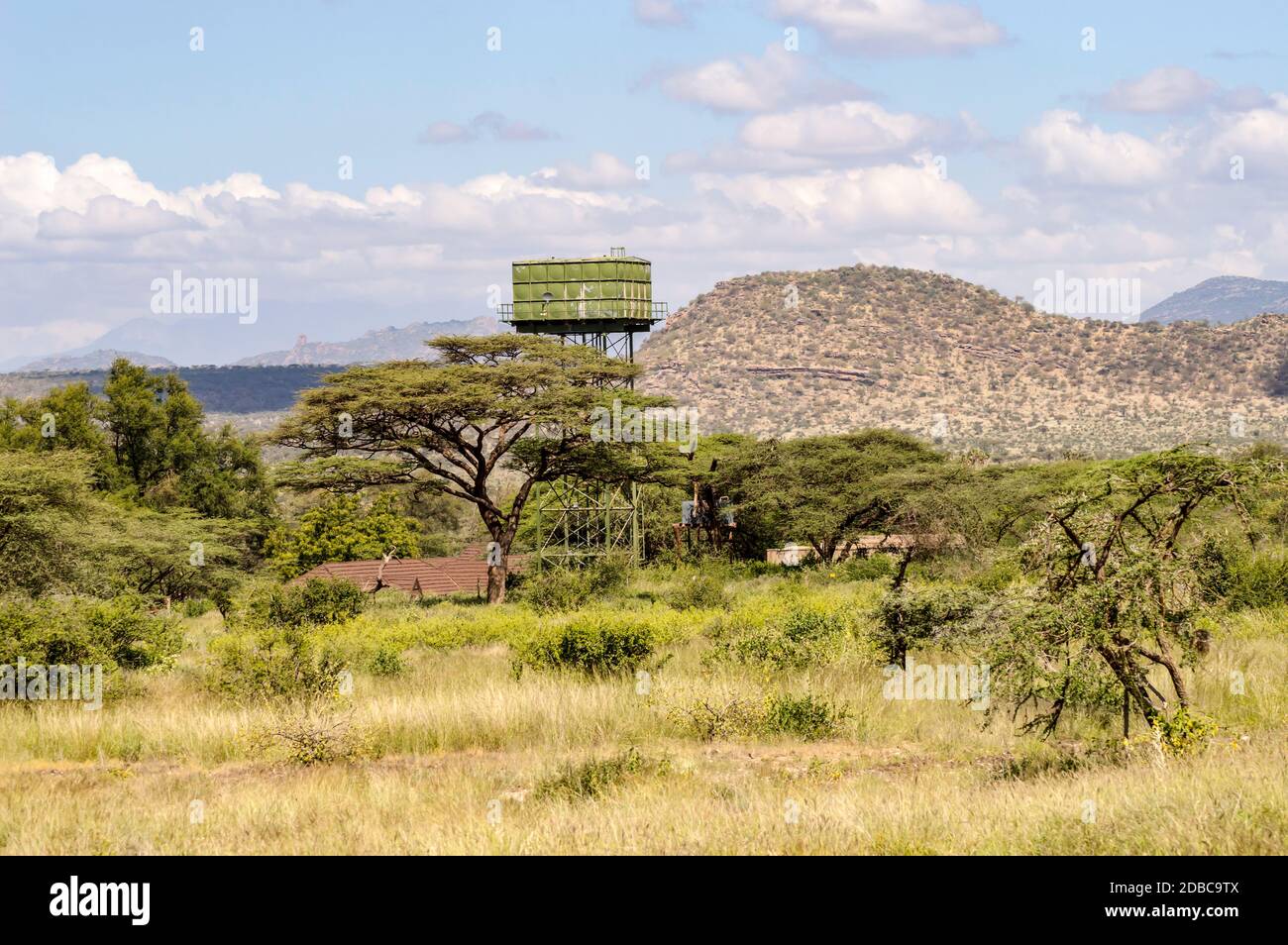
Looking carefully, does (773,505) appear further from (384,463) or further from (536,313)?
(384,463)

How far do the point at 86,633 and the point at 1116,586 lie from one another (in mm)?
12984

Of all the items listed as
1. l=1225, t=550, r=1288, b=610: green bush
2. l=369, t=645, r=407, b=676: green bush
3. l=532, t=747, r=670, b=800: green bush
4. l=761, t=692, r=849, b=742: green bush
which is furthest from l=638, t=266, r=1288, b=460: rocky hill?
l=532, t=747, r=670, b=800: green bush

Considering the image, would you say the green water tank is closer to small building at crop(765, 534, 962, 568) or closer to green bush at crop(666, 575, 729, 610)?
small building at crop(765, 534, 962, 568)

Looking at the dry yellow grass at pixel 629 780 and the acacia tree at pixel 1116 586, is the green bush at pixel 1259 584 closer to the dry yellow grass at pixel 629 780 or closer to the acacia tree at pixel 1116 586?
the dry yellow grass at pixel 629 780

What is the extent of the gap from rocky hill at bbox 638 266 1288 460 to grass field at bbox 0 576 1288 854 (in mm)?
86314

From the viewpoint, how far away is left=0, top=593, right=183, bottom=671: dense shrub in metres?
15.8

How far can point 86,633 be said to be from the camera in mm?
16562

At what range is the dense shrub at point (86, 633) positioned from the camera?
15.8 metres

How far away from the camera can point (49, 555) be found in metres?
21.9

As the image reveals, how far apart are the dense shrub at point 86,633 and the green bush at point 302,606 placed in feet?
16.9

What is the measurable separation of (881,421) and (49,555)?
107 m

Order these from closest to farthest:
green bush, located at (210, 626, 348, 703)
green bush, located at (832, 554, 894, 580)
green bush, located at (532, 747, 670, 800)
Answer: green bush, located at (532, 747, 670, 800) < green bush, located at (210, 626, 348, 703) < green bush, located at (832, 554, 894, 580)

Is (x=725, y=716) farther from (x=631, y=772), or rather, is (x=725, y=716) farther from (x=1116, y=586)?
(x=1116, y=586)

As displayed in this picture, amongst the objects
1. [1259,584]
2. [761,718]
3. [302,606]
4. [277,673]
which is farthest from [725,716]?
[302,606]
